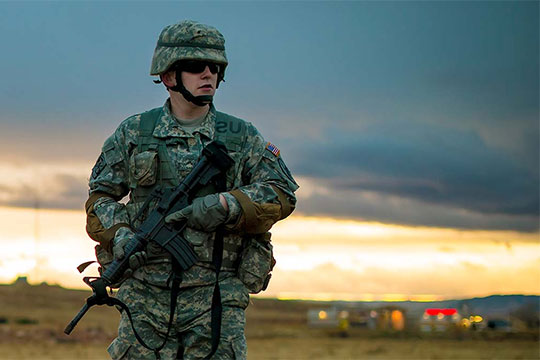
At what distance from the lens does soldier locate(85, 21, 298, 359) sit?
688 cm

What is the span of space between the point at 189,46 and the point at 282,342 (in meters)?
42.5

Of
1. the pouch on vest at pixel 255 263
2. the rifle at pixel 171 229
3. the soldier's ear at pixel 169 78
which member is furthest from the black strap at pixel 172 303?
the soldier's ear at pixel 169 78

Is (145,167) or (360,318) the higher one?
(360,318)

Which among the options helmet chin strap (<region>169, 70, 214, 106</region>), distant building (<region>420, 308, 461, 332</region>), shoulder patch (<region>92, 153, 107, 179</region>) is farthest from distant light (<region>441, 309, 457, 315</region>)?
helmet chin strap (<region>169, 70, 214, 106</region>)

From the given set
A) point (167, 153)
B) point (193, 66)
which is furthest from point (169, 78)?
point (167, 153)

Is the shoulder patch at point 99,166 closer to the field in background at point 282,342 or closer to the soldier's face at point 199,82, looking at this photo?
the soldier's face at point 199,82

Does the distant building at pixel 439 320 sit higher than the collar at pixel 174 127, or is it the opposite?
the distant building at pixel 439 320

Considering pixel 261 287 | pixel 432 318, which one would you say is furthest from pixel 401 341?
pixel 261 287

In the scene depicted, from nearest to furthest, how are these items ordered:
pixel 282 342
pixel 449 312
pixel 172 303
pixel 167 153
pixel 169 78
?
1. pixel 172 303
2. pixel 167 153
3. pixel 169 78
4. pixel 282 342
5. pixel 449 312

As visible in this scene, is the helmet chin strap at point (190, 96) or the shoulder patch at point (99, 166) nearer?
the helmet chin strap at point (190, 96)

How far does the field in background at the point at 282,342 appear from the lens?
37312mm

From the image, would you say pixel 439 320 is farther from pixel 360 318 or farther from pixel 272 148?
pixel 272 148

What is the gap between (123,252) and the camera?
683 cm

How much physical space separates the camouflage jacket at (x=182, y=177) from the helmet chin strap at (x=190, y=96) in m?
0.19
